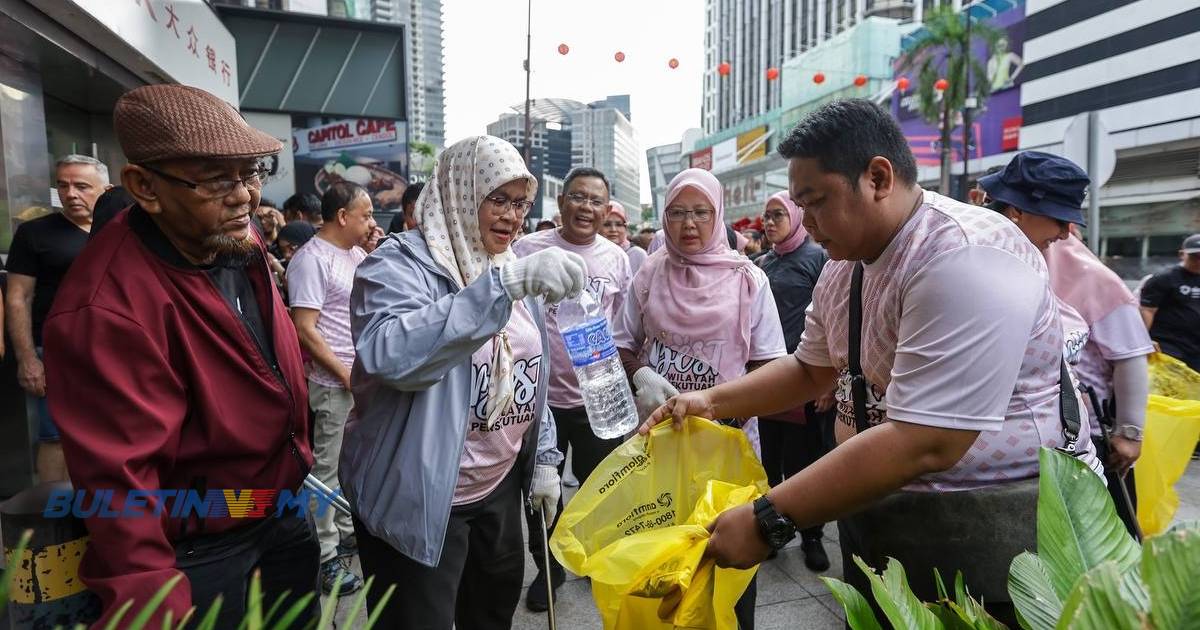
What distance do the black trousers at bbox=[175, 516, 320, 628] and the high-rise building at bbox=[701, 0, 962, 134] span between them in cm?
5786

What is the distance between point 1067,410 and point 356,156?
1556 cm

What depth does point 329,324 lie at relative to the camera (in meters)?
3.61

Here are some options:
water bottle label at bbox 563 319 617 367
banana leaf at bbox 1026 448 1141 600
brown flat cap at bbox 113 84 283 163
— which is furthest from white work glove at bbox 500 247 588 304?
banana leaf at bbox 1026 448 1141 600

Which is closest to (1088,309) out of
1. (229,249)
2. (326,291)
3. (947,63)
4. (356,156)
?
(229,249)

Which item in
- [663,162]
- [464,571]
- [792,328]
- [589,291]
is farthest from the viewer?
[663,162]

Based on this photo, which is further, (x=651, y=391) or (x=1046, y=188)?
(x=651, y=391)

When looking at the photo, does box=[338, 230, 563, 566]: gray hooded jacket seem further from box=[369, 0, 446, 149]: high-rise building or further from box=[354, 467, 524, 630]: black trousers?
box=[369, 0, 446, 149]: high-rise building

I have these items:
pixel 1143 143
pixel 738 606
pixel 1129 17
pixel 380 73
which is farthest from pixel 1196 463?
pixel 1129 17

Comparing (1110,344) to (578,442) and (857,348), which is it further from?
(578,442)

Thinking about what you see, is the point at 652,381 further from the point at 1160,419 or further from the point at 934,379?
the point at 1160,419

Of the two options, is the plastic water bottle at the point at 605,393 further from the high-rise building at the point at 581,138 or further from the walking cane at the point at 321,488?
the high-rise building at the point at 581,138

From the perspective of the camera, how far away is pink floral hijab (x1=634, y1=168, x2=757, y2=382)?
2.90 meters

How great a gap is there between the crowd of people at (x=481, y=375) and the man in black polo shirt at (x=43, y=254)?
1563 millimetres

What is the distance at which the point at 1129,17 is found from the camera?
3161cm
